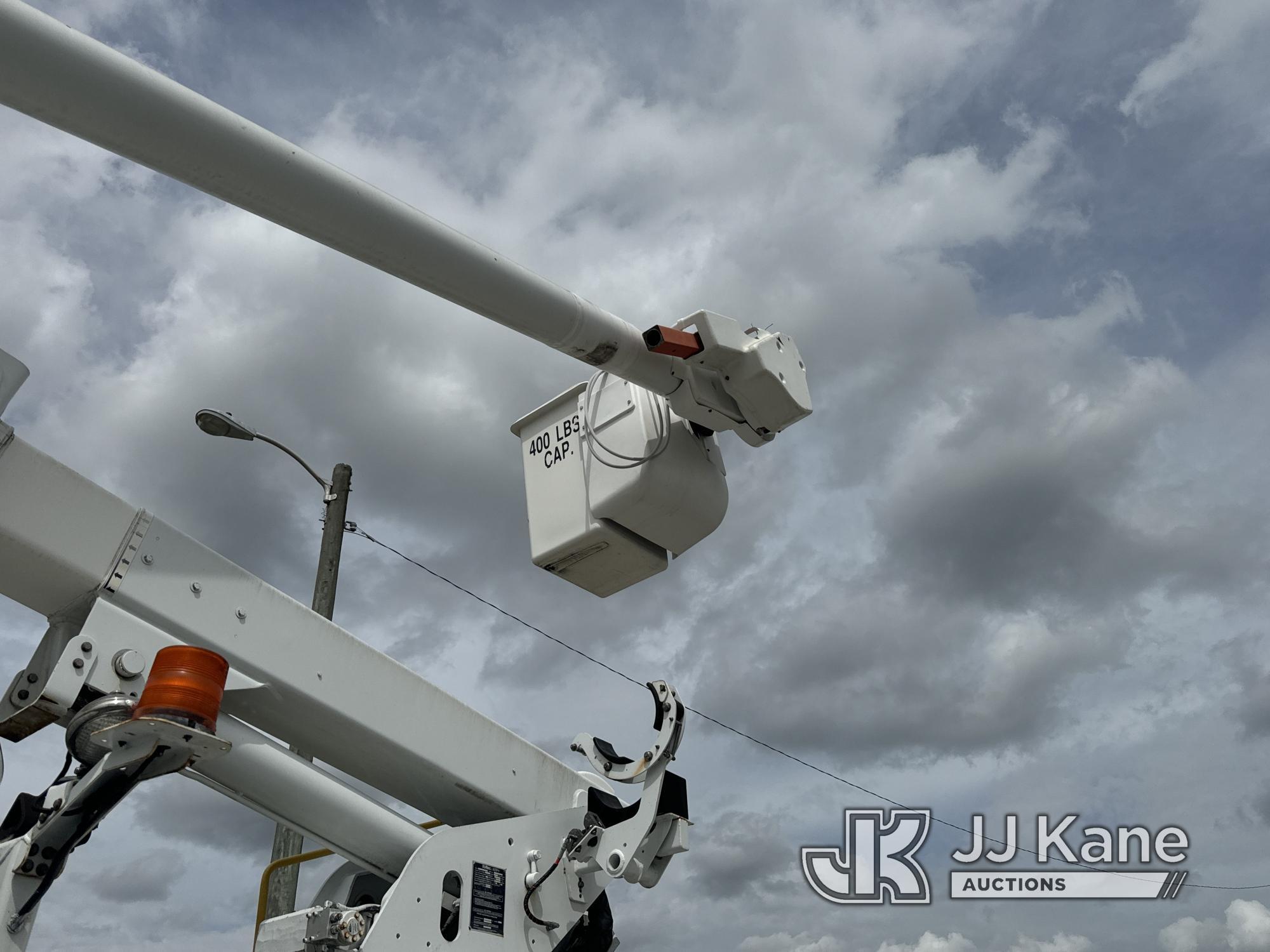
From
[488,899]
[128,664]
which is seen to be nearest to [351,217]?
[128,664]

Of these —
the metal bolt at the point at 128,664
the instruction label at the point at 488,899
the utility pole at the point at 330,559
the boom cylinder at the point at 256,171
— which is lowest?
the instruction label at the point at 488,899

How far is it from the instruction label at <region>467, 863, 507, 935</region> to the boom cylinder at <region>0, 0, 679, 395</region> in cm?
176

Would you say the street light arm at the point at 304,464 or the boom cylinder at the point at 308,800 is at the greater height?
the street light arm at the point at 304,464

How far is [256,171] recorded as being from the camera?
3178 millimetres

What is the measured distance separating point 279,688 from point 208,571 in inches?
16.8

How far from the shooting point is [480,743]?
4.12 metres

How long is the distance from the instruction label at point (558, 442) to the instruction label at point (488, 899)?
1677 millimetres

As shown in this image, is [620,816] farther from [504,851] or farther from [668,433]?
[668,433]

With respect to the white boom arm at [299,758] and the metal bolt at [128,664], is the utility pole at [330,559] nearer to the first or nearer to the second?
the white boom arm at [299,758]

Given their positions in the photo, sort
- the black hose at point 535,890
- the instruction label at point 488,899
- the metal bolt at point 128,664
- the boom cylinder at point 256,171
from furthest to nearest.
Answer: the black hose at point 535,890
the instruction label at point 488,899
the metal bolt at point 128,664
the boom cylinder at point 256,171

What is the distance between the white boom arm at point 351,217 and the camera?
284 cm

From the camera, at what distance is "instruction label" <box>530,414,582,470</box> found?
4.76m

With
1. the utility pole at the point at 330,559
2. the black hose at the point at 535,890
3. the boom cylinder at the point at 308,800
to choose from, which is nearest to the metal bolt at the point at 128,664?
the boom cylinder at the point at 308,800

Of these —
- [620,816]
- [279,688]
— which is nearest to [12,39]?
[279,688]
